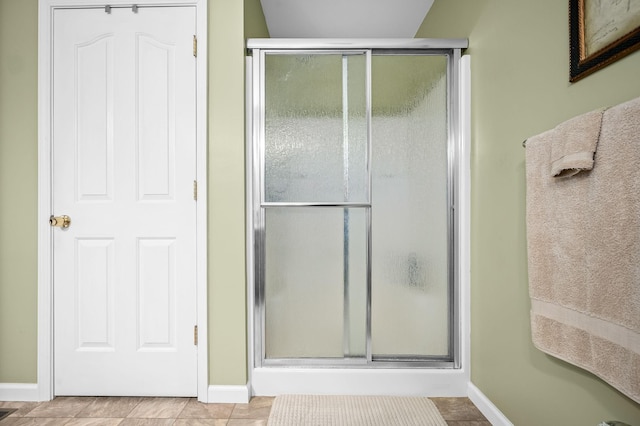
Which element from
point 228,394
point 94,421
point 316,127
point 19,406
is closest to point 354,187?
point 316,127

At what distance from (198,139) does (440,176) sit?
1374mm

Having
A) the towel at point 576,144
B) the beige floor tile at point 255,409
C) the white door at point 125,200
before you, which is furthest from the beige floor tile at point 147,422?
the towel at point 576,144

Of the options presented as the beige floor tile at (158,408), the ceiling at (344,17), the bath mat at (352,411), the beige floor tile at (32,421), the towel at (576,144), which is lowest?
the beige floor tile at (32,421)

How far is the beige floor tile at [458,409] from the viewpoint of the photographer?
1864 mm

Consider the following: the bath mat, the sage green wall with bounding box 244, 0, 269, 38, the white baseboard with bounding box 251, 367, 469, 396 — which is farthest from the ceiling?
the bath mat

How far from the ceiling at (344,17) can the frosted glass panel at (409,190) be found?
858mm

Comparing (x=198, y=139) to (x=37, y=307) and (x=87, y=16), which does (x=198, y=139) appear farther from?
(x=37, y=307)

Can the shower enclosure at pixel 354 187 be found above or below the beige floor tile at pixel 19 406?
above

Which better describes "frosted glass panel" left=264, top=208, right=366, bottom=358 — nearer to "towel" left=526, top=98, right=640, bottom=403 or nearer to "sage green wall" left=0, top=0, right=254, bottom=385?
"sage green wall" left=0, top=0, right=254, bottom=385

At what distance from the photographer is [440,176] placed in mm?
2092

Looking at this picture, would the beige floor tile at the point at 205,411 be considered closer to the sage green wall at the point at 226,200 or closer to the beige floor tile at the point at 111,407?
the sage green wall at the point at 226,200

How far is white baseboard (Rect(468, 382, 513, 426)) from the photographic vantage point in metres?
1.72

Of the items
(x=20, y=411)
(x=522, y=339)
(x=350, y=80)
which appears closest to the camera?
(x=522, y=339)

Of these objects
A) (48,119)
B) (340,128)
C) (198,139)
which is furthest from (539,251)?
(48,119)
